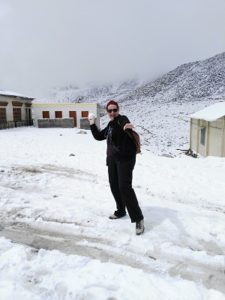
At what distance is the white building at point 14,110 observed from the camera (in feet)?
97.9

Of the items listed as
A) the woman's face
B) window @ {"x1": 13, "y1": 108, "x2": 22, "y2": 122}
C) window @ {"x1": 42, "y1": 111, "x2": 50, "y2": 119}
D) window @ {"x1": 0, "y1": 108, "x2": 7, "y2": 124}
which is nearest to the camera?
the woman's face

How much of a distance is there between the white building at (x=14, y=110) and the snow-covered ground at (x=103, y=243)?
24804mm

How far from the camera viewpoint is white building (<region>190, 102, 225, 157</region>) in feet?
44.8

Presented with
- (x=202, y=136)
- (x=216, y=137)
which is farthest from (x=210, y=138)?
(x=202, y=136)

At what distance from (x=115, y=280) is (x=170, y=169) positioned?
22.5 ft

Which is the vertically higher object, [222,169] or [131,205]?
[131,205]

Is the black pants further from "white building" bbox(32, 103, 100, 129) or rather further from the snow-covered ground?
"white building" bbox(32, 103, 100, 129)

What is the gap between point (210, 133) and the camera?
15.3 metres

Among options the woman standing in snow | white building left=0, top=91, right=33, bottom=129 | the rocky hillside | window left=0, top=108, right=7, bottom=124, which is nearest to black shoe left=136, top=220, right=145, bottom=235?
the woman standing in snow

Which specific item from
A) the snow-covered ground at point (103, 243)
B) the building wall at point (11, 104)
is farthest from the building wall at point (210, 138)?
the building wall at point (11, 104)

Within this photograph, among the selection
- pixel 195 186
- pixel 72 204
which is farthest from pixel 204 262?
pixel 195 186

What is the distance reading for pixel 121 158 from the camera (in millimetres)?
4047

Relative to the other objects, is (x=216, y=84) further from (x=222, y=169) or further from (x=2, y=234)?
(x=2, y=234)

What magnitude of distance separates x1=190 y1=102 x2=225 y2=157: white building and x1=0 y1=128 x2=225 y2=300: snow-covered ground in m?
7.30
